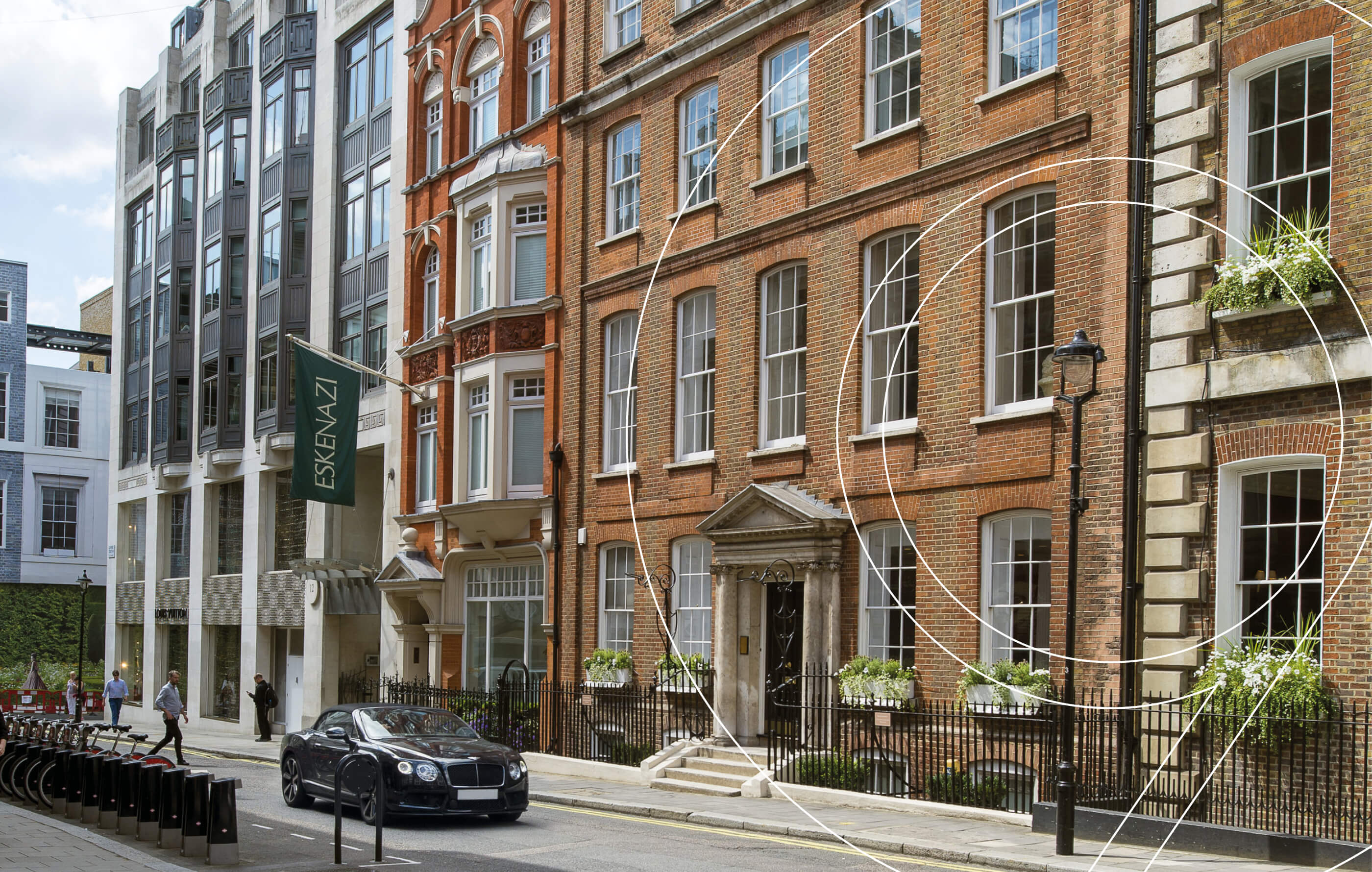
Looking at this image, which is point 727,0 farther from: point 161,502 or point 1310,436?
point 161,502

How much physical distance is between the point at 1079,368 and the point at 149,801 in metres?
10.6

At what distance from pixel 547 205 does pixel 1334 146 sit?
17.3 m

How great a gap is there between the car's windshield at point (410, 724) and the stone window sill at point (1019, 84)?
10.7 metres

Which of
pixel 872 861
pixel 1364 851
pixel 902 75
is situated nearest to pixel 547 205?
pixel 902 75

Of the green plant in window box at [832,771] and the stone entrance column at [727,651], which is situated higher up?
the stone entrance column at [727,651]

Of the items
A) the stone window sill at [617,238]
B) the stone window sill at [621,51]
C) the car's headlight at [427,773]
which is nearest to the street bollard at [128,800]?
the car's headlight at [427,773]

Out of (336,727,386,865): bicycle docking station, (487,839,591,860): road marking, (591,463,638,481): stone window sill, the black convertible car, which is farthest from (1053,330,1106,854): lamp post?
(591,463,638,481): stone window sill

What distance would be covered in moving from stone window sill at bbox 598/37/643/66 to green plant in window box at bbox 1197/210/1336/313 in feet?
44.3

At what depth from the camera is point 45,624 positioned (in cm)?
6028

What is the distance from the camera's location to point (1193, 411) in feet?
52.5

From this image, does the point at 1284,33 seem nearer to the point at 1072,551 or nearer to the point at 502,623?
the point at 1072,551

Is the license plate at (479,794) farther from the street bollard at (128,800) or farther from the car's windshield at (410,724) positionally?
the street bollard at (128,800)

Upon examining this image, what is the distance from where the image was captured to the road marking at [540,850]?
47.2 feet

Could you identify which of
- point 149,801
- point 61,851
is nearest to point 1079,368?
point 149,801
